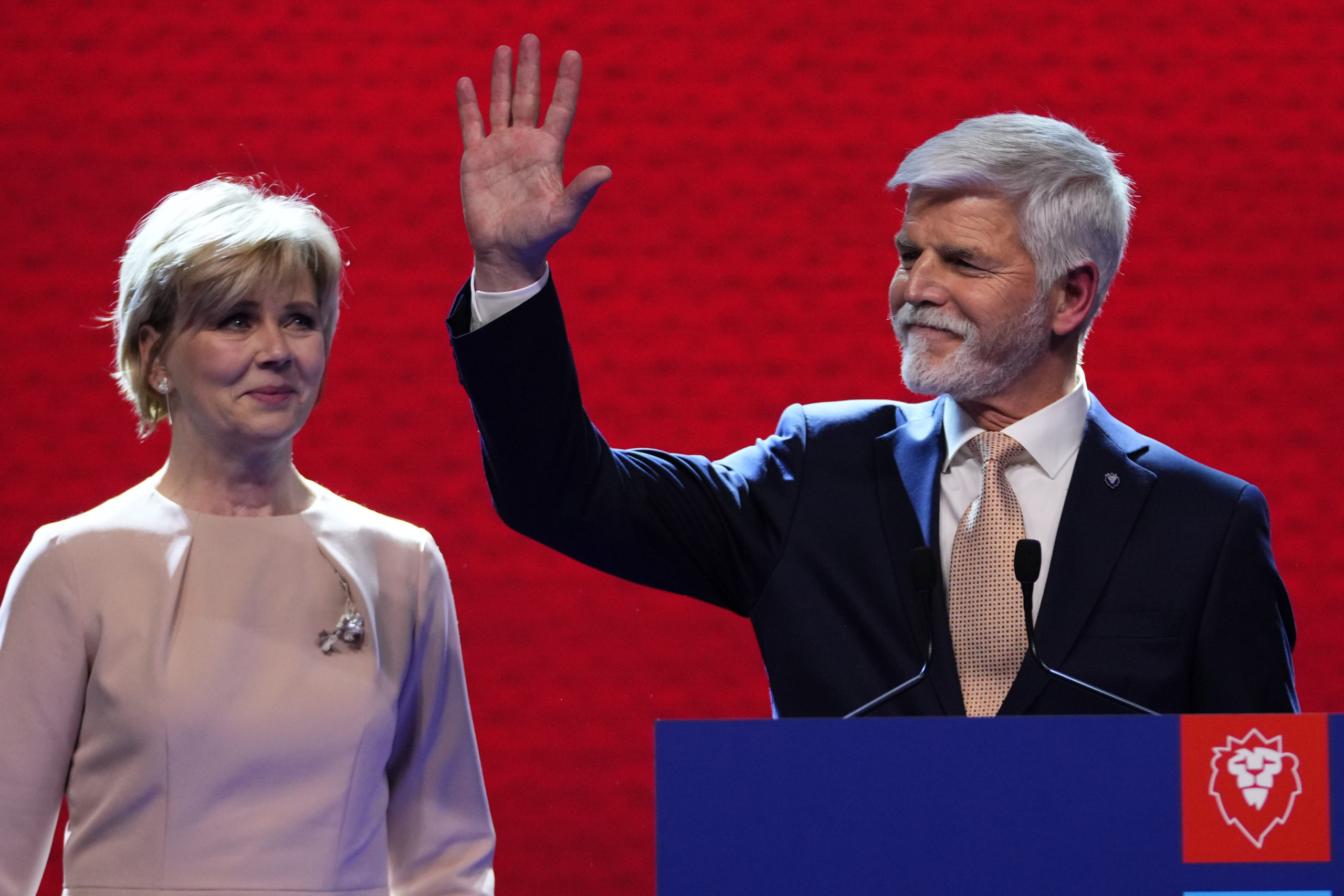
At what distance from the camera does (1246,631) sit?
147cm

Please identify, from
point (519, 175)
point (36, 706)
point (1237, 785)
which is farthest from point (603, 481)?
point (1237, 785)

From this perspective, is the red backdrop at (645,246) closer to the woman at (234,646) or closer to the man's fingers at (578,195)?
the woman at (234,646)

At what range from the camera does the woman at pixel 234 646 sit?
4.38 feet

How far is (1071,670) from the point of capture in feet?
4.68

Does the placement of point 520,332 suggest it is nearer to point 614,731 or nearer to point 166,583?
point 166,583

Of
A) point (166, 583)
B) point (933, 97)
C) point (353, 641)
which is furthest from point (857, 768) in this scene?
point (933, 97)

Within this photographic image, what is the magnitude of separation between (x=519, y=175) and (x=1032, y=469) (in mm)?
648

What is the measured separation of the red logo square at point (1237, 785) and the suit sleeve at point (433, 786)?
2.51 ft

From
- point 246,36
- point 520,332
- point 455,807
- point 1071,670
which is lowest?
point 455,807

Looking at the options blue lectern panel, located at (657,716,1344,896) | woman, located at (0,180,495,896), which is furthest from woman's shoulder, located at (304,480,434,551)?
blue lectern panel, located at (657,716,1344,896)

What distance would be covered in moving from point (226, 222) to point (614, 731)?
135 cm

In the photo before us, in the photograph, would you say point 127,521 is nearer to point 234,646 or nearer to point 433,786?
point 234,646

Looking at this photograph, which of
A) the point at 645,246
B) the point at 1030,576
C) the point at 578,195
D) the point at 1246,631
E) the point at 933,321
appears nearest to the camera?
the point at 1030,576

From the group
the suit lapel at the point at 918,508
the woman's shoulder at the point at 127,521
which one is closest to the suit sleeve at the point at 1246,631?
the suit lapel at the point at 918,508
